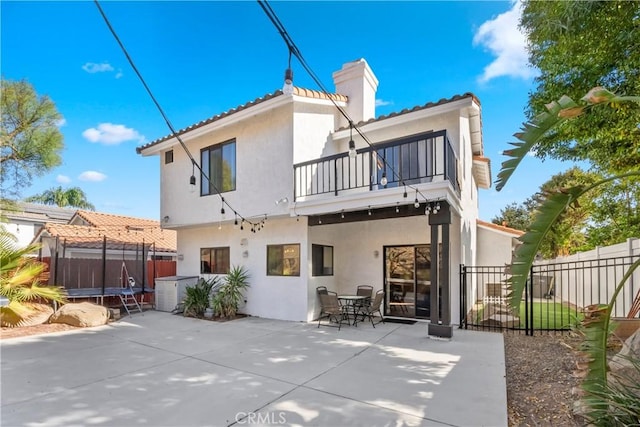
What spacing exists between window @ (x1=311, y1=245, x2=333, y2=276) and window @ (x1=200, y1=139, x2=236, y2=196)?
3.51 meters

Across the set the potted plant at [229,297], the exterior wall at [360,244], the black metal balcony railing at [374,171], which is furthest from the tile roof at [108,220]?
the black metal balcony railing at [374,171]

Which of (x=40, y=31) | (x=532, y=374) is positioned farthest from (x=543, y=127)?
(x=40, y=31)

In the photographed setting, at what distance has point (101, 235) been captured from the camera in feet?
50.2

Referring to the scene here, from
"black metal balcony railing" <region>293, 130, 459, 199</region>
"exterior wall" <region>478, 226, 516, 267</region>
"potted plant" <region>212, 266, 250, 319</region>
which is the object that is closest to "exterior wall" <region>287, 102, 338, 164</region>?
"black metal balcony railing" <region>293, 130, 459, 199</region>

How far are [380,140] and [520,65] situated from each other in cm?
403

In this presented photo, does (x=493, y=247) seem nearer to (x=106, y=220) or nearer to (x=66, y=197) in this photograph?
(x=106, y=220)

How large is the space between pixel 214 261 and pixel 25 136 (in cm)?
758

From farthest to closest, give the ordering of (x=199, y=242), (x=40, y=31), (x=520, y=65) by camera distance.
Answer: (x=199, y=242) → (x=520, y=65) → (x=40, y=31)

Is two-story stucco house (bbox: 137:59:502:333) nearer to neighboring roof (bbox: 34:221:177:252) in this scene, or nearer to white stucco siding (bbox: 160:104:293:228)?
white stucco siding (bbox: 160:104:293:228)

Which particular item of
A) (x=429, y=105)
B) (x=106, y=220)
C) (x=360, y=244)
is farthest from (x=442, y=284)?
(x=106, y=220)

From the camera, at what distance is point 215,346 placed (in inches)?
290

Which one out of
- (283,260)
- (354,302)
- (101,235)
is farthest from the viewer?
(101,235)

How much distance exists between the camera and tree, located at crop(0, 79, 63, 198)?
37.0ft

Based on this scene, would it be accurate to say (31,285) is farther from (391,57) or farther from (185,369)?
(391,57)
